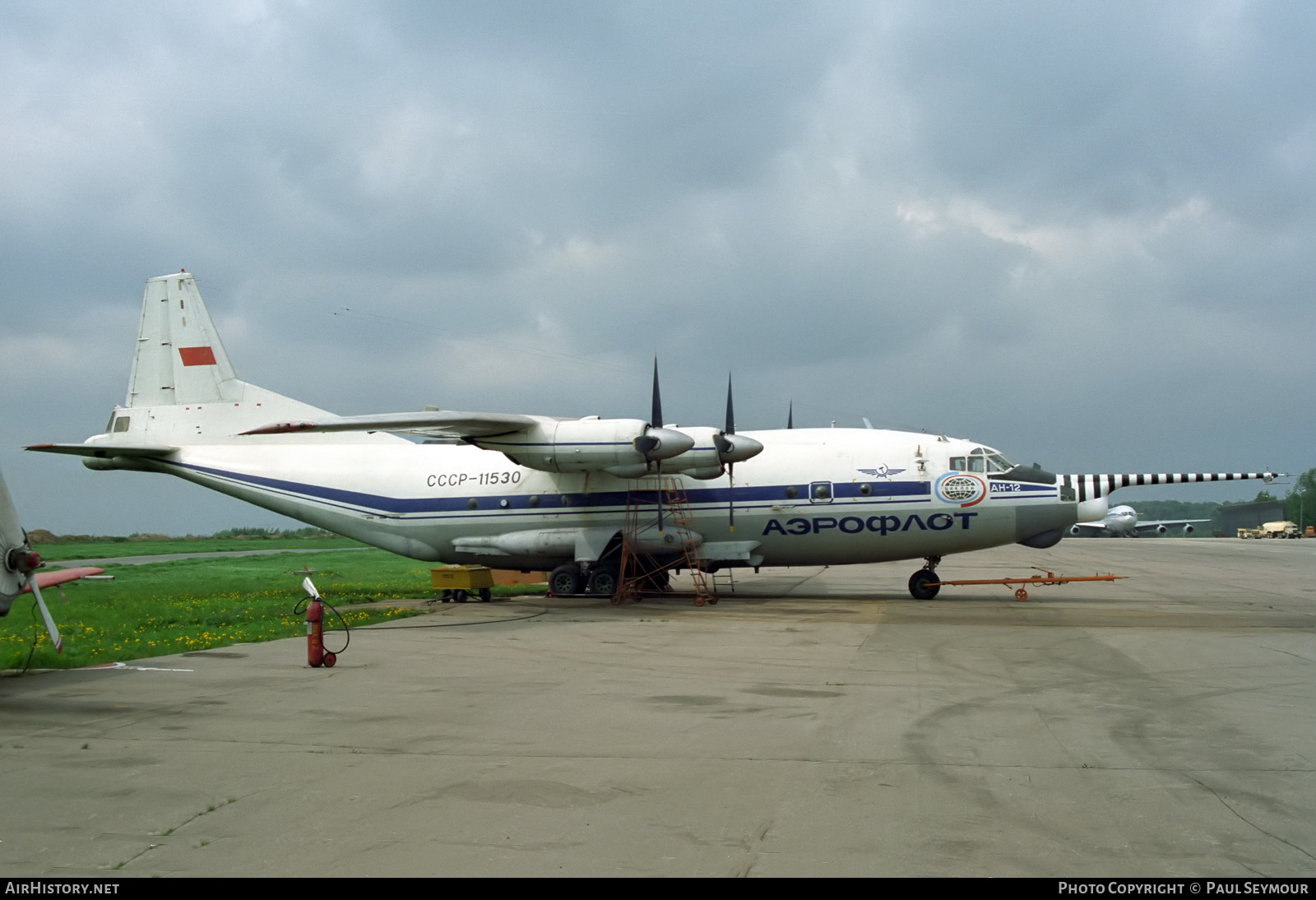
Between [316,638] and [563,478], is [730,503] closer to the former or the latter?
[563,478]

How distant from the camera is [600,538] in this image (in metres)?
Answer: 22.5

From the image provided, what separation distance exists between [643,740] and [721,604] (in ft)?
45.0

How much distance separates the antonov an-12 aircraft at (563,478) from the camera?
20.5m

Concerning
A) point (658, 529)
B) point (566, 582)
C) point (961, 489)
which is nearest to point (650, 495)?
point (658, 529)

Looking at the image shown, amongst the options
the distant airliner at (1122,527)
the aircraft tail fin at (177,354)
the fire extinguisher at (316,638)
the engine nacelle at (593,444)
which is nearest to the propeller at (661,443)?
the engine nacelle at (593,444)

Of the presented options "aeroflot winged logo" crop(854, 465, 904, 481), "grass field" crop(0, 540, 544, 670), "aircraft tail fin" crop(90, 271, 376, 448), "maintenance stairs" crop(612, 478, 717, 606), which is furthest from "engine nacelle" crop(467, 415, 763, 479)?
"aircraft tail fin" crop(90, 271, 376, 448)

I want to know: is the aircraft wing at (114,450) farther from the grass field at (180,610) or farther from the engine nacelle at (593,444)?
the engine nacelle at (593,444)

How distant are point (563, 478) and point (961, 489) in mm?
9744

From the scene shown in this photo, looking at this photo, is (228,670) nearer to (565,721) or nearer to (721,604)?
(565,721)

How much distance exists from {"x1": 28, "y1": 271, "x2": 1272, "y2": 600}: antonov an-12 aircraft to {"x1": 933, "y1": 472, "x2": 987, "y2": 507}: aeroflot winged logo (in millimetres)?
38

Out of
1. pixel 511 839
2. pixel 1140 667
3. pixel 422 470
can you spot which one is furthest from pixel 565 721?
pixel 422 470

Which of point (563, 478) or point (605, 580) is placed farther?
point (563, 478)

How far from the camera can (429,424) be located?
63.0 ft

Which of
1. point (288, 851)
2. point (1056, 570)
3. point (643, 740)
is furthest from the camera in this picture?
point (1056, 570)
